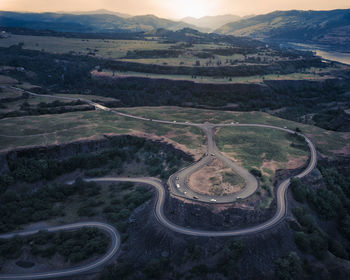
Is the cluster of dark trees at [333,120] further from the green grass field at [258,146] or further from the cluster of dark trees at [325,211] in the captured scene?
the cluster of dark trees at [325,211]

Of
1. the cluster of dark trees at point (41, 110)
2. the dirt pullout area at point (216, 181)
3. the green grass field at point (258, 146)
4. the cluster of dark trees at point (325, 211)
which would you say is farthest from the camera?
the cluster of dark trees at point (41, 110)

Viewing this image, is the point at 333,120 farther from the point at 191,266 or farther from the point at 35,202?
the point at 35,202

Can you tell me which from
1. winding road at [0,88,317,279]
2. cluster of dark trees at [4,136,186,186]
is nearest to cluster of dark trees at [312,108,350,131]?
winding road at [0,88,317,279]

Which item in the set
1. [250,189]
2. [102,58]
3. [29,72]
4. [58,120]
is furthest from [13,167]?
[102,58]

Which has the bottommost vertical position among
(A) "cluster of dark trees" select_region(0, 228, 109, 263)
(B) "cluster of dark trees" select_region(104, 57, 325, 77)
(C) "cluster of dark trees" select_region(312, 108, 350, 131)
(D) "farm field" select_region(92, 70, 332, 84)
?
(A) "cluster of dark trees" select_region(0, 228, 109, 263)

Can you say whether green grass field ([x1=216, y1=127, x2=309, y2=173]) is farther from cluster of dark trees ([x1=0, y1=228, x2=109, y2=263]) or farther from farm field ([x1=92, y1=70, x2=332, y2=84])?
farm field ([x1=92, y1=70, x2=332, y2=84])

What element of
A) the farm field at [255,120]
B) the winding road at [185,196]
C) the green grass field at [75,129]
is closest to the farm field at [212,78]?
the farm field at [255,120]

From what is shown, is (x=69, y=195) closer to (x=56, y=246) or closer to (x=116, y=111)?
(x=56, y=246)
